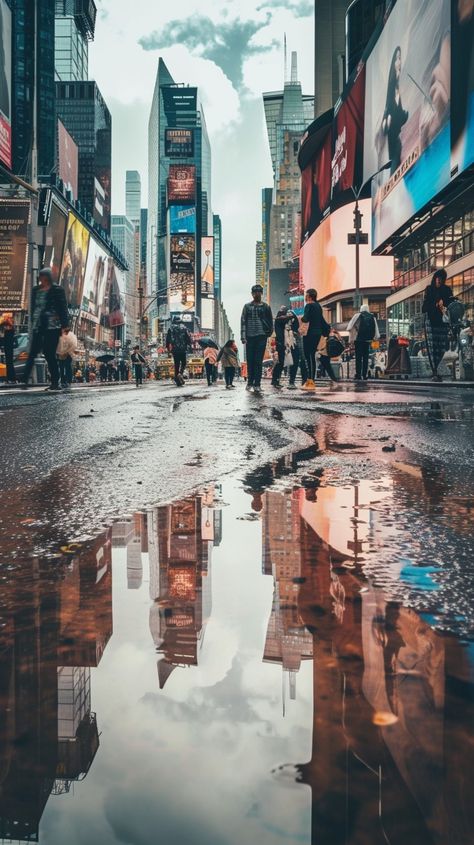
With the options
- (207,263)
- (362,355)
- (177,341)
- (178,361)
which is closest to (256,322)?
(177,341)

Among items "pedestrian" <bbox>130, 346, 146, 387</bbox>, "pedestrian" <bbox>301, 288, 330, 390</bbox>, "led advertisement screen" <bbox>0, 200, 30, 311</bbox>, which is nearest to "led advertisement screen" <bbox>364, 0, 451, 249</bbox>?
"pedestrian" <bbox>130, 346, 146, 387</bbox>

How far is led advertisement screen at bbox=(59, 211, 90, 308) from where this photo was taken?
2717 inches

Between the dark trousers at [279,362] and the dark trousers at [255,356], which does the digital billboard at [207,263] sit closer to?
the dark trousers at [279,362]

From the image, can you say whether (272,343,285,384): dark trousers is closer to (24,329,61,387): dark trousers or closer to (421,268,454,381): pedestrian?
(421,268,454,381): pedestrian

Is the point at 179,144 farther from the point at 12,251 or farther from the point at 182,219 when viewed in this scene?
the point at 12,251

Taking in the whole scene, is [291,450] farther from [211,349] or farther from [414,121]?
[414,121]

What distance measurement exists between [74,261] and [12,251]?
3050 centimetres

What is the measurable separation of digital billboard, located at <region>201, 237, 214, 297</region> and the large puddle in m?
173

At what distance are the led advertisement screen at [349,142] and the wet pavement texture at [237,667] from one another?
57.5 meters

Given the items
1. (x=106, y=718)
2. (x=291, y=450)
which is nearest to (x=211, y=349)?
(x=291, y=450)

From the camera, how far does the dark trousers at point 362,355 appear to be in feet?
58.7

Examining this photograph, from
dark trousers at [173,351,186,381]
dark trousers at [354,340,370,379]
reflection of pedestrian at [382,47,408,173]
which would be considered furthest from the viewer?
reflection of pedestrian at [382,47,408,173]

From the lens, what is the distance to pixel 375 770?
0.69 m

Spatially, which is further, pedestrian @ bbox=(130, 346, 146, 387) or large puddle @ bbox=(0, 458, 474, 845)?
pedestrian @ bbox=(130, 346, 146, 387)
